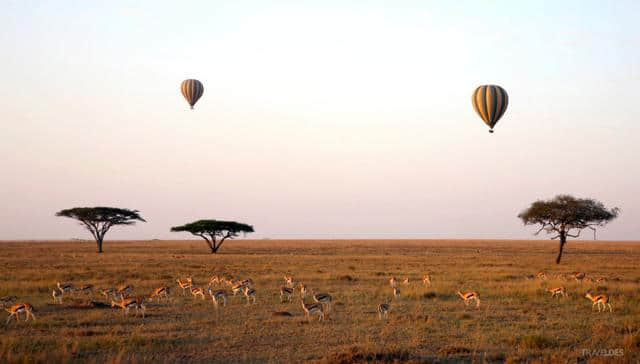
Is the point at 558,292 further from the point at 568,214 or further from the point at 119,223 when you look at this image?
the point at 119,223

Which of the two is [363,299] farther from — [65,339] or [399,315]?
[65,339]

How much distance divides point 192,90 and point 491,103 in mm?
28384

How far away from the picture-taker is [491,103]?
4144 cm

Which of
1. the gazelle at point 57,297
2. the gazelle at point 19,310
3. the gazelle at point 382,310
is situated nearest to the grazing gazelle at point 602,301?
the gazelle at point 382,310

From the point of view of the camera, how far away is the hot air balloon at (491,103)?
136ft

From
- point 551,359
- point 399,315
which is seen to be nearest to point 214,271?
point 399,315

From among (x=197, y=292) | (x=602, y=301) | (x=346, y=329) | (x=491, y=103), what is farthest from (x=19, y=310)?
(x=491, y=103)

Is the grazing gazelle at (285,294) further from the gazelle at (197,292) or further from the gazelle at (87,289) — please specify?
the gazelle at (87,289)

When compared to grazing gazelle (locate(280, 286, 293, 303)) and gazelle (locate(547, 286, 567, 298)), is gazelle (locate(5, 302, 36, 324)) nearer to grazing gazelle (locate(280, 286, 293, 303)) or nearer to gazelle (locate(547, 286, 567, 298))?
grazing gazelle (locate(280, 286, 293, 303))

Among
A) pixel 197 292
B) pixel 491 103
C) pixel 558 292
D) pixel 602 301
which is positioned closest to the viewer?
pixel 602 301

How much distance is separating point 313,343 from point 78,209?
220 feet

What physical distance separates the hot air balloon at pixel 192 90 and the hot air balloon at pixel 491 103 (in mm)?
26803

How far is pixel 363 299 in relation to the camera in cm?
2258

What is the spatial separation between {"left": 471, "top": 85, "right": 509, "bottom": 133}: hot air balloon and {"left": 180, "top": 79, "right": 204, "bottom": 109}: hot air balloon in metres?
26.8
